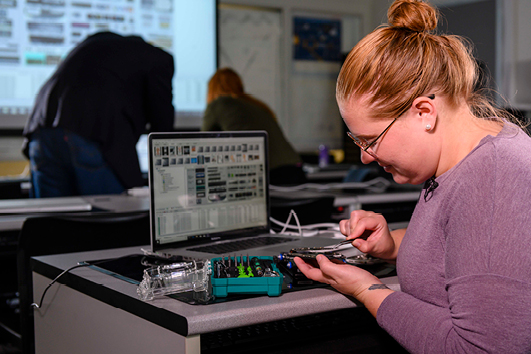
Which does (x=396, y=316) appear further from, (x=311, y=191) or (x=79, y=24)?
(x=79, y=24)

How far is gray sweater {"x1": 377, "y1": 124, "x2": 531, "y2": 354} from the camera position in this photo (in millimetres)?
727

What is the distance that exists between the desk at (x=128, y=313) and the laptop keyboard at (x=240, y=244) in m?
0.23

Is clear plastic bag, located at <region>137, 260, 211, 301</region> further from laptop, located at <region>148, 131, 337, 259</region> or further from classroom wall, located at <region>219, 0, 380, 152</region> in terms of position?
classroom wall, located at <region>219, 0, 380, 152</region>

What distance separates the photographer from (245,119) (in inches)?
105

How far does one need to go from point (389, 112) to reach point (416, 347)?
1.16 ft

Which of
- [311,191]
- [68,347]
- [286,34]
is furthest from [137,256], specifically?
[286,34]

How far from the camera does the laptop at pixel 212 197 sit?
1.20 metres

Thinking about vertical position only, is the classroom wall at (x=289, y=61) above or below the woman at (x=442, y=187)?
above

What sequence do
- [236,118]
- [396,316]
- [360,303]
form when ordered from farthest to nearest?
[236,118]
[360,303]
[396,316]

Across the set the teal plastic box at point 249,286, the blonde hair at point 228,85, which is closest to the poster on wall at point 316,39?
the blonde hair at point 228,85

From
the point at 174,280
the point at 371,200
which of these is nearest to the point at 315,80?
the point at 371,200

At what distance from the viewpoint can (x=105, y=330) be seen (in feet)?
3.26

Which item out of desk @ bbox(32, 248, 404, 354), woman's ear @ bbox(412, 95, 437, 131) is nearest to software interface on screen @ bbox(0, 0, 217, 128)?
desk @ bbox(32, 248, 404, 354)

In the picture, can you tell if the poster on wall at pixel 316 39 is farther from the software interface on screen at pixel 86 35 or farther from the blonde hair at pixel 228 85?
the blonde hair at pixel 228 85
